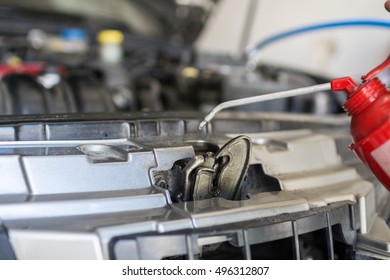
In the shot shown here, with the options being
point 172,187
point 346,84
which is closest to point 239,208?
point 172,187

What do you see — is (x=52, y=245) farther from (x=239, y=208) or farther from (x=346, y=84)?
(x=346, y=84)

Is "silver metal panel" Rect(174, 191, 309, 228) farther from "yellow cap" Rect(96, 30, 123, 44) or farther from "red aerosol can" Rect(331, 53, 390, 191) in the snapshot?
"yellow cap" Rect(96, 30, 123, 44)

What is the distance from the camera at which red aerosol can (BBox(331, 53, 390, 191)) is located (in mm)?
477

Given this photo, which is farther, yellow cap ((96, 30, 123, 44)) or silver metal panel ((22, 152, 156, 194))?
yellow cap ((96, 30, 123, 44))

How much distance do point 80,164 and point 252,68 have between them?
3.65ft

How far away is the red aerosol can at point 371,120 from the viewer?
1.56ft

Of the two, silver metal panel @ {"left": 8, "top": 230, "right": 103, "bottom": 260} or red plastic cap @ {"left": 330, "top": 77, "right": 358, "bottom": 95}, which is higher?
red plastic cap @ {"left": 330, "top": 77, "right": 358, "bottom": 95}

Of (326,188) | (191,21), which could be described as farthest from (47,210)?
(191,21)

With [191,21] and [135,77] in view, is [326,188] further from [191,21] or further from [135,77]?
[191,21]

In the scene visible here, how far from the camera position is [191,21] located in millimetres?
2043

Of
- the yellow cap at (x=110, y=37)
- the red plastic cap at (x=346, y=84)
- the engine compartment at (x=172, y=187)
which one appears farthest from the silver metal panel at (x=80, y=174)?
the yellow cap at (x=110, y=37)

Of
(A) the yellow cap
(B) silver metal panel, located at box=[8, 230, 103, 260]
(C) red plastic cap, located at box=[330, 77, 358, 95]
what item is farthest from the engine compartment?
(A) the yellow cap

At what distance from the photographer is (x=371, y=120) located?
1.59 feet

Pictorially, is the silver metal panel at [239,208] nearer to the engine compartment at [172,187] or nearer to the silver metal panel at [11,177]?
the engine compartment at [172,187]
